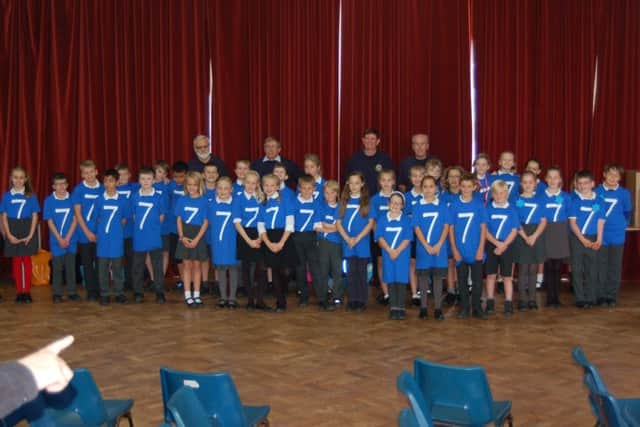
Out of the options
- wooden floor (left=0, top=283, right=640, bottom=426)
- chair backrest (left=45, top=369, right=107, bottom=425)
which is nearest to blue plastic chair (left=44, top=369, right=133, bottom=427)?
chair backrest (left=45, top=369, right=107, bottom=425)

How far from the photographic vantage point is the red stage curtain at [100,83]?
35.7 ft

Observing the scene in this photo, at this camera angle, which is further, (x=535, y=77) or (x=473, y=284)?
(x=535, y=77)

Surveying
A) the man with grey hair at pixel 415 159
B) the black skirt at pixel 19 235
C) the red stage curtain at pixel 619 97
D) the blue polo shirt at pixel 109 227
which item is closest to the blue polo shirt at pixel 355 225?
the man with grey hair at pixel 415 159

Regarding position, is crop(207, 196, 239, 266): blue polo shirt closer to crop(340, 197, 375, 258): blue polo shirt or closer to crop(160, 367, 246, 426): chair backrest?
crop(340, 197, 375, 258): blue polo shirt

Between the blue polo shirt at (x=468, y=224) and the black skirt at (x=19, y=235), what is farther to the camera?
the black skirt at (x=19, y=235)

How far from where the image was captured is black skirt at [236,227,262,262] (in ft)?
27.3

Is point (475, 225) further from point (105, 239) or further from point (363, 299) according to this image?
point (105, 239)

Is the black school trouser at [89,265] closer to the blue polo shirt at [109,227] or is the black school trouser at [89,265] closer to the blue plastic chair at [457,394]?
the blue polo shirt at [109,227]

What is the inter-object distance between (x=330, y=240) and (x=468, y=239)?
1381 millimetres

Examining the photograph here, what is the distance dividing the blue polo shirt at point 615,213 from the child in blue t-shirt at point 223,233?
3.74 meters

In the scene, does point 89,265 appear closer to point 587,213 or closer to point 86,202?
point 86,202

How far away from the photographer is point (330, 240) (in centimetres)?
851

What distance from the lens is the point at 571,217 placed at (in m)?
8.55

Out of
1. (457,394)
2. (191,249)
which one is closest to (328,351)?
(191,249)
